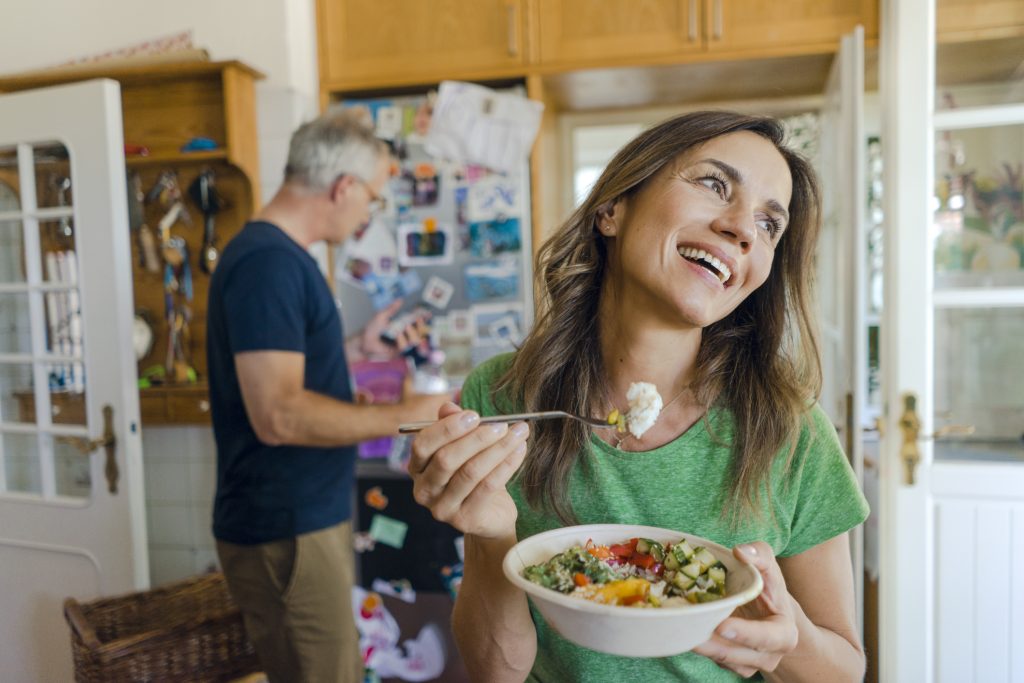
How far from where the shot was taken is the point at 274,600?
1.75 m

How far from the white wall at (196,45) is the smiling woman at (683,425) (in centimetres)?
173

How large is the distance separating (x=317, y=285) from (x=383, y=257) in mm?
803

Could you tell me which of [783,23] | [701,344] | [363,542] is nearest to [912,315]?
[783,23]

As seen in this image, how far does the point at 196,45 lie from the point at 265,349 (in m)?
1.41

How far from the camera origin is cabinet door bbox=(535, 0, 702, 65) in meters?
2.31

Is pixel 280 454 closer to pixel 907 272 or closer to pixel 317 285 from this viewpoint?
pixel 317 285

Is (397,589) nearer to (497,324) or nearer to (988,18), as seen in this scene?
(497,324)

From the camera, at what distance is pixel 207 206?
8.25 ft

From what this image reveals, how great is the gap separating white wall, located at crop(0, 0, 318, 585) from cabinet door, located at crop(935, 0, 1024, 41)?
193cm

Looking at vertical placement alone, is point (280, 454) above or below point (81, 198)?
below

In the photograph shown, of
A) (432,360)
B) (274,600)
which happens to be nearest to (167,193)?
(432,360)

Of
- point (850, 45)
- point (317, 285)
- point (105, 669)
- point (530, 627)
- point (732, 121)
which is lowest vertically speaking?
point (105, 669)

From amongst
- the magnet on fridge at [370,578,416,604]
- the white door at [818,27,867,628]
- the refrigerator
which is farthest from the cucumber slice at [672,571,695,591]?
the magnet on fridge at [370,578,416,604]

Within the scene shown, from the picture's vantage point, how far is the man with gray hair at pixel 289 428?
164 centimetres
